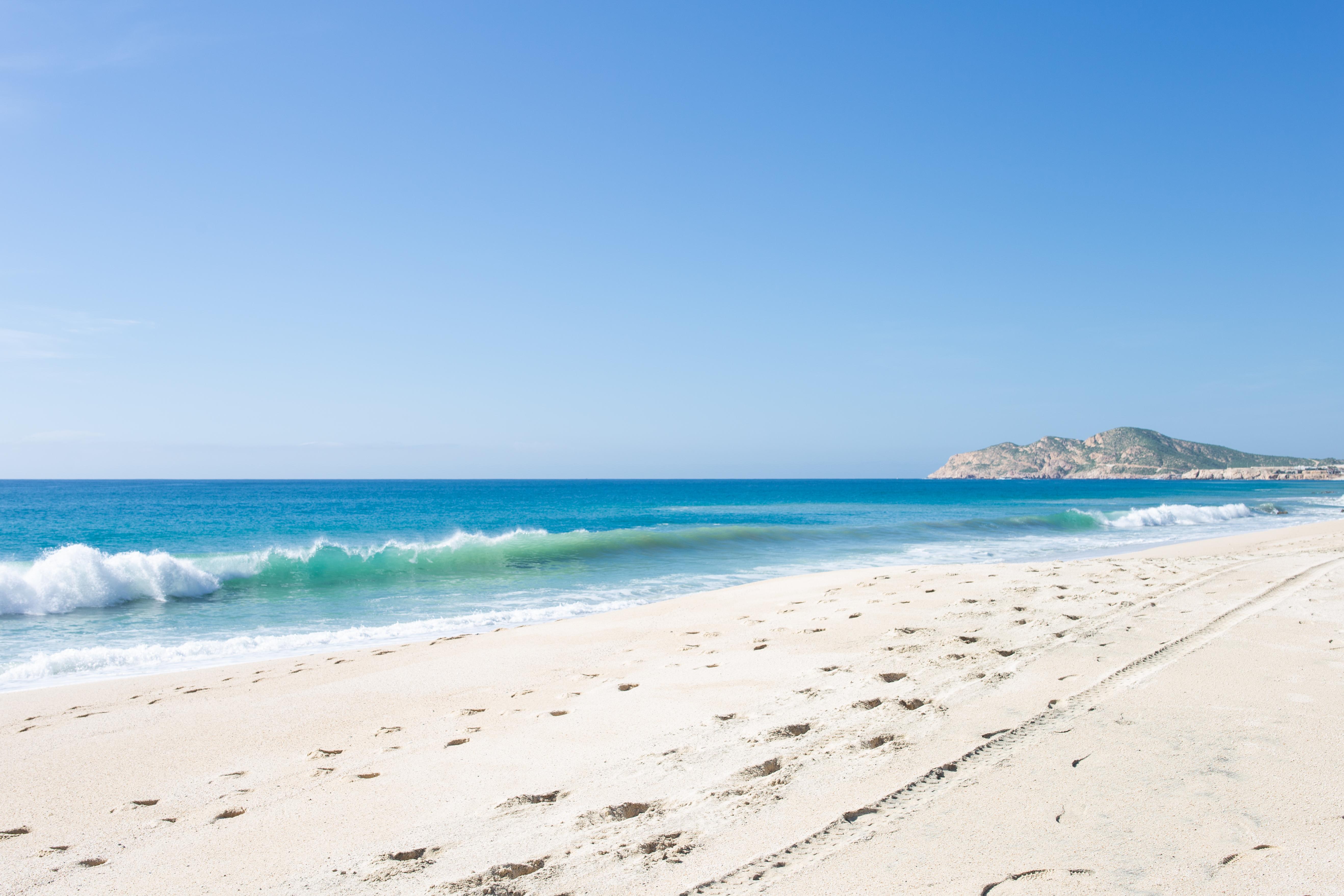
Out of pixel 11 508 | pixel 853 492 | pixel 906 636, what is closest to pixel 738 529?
pixel 906 636

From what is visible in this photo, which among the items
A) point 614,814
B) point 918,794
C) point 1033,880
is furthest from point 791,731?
point 1033,880

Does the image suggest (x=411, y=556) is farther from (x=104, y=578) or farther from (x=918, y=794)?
(x=918, y=794)

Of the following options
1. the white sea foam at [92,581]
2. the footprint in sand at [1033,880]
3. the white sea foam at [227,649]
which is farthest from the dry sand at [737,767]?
the white sea foam at [92,581]

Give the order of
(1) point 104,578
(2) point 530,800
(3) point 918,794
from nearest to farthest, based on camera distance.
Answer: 1. (3) point 918,794
2. (2) point 530,800
3. (1) point 104,578

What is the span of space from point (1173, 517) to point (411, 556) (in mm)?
37166

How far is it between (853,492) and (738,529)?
7033 centimetres

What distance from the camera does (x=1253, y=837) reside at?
283 centimetres

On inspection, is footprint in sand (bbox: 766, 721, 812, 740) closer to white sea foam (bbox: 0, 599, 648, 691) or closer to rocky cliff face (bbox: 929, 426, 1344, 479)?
white sea foam (bbox: 0, 599, 648, 691)

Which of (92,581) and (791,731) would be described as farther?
(92,581)

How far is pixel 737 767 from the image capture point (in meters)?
3.88

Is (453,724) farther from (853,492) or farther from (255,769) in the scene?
(853,492)

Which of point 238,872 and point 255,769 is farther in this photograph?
point 255,769

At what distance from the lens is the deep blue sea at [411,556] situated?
11000mm

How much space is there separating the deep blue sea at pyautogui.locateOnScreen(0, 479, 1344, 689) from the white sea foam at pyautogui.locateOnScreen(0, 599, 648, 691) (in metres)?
0.04
